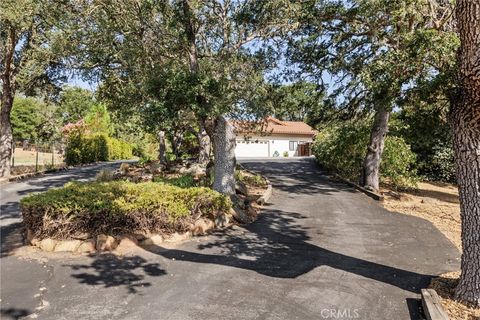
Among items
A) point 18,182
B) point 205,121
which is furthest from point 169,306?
point 18,182

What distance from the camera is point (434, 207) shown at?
42.3 feet

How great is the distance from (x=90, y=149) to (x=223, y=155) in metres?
19.5

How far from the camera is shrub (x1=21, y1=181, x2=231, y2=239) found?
7883 mm

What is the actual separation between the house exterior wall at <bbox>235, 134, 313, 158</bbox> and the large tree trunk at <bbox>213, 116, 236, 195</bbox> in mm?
29321

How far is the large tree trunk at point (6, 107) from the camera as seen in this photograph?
18.3 metres

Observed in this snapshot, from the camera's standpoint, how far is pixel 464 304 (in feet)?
17.2

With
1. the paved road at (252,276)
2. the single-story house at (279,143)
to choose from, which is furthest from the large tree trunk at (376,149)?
the single-story house at (279,143)

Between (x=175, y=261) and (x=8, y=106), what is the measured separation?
16869 mm

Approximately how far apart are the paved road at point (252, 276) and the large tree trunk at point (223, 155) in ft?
6.59

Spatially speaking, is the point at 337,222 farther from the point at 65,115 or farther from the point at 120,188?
the point at 65,115

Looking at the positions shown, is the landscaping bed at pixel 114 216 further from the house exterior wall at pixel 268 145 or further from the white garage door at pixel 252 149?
the white garage door at pixel 252 149

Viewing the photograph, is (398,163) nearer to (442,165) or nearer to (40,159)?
(442,165)

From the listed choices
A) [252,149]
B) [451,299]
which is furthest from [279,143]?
[451,299]

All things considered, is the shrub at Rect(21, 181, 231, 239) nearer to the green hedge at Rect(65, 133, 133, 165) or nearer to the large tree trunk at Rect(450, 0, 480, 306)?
the large tree trunk at Rect(450, 0, 480, 306)
